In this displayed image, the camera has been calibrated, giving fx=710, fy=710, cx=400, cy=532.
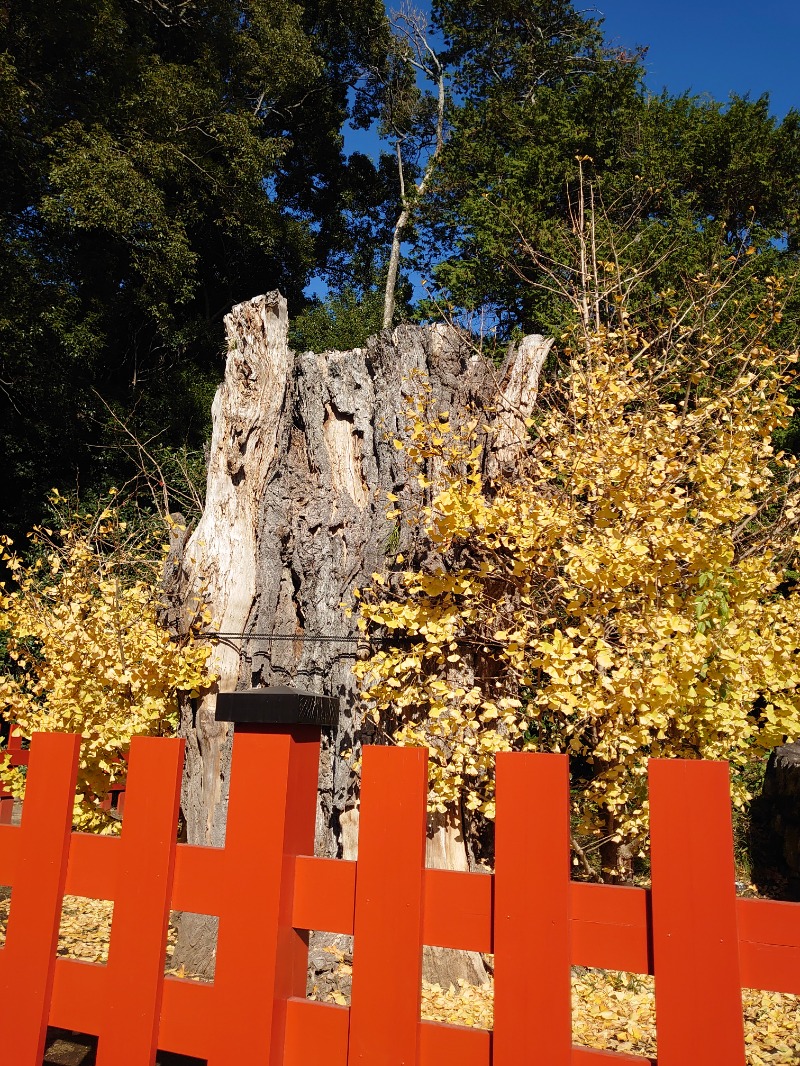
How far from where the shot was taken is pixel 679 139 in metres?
11.2

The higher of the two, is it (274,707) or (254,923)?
(274,707)

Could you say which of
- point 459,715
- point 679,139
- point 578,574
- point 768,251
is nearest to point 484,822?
point 459,715

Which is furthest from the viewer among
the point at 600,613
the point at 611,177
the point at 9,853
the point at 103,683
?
the point at 611,177

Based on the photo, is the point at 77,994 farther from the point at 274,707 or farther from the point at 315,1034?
the point at 274,707

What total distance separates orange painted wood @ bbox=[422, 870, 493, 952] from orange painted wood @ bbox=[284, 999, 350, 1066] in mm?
232

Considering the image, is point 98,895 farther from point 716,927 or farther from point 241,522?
point 241,522

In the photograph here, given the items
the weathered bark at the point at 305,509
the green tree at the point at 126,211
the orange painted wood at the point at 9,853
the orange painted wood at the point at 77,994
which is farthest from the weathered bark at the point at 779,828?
the green tree at the point at 126,211

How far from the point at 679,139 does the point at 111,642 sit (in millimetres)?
11832

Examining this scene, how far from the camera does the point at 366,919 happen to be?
1262 mm

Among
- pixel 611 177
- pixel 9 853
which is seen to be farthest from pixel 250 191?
pixel 9 853

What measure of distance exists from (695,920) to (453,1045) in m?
0.47

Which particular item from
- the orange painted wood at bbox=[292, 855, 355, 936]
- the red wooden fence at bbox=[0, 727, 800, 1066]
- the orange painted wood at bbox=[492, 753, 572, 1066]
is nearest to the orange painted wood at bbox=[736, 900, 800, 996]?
the red wooden fence at bbox=[0, 727, 800, 1066]

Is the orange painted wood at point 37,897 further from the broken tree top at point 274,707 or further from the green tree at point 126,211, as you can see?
the green tree at point 126,211

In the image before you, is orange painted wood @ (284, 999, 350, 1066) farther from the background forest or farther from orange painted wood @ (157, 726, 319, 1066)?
the background forest
